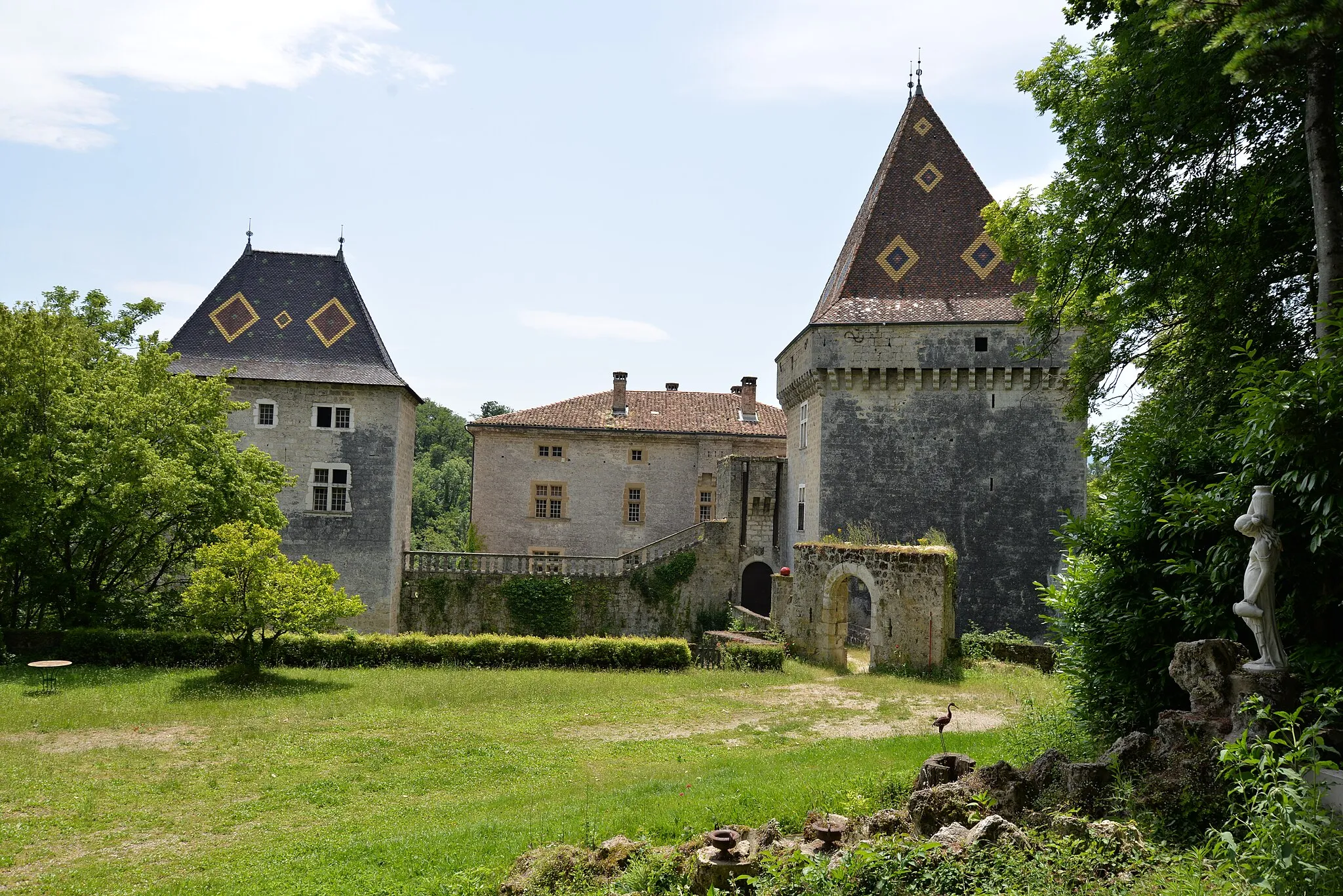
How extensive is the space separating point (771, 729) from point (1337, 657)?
7943 mm

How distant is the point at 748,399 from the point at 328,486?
1705 centimetres

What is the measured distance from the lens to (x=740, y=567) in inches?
1157

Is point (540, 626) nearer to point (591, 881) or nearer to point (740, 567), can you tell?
point (740, 567)

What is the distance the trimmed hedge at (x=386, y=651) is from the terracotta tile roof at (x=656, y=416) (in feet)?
49.6

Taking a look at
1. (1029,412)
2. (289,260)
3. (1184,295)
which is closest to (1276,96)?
(1184,295)

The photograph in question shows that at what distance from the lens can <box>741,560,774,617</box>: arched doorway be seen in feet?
99.2

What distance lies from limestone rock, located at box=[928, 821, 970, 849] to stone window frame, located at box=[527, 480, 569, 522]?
28.3 m

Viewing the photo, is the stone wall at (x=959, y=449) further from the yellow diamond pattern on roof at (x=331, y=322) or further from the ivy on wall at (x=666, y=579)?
the yellow diamond pattern on roof at (x=331, y=322)

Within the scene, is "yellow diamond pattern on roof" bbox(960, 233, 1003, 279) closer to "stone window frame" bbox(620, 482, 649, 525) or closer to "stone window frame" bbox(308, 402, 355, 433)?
"stone window frame" bbox(620, 482, 649, 525)

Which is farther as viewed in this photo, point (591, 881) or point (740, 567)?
point (740, 567)

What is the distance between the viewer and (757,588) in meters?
30.6

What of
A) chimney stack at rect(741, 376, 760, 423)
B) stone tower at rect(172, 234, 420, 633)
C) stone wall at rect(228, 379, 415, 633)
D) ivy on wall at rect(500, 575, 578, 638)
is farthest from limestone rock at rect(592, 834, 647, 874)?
chimney stack at rect(741, 376, 760, 423)

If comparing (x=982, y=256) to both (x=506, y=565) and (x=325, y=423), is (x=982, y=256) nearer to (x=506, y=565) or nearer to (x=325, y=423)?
(x=506, y=565)

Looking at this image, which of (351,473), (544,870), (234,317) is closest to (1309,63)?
(544,870)
